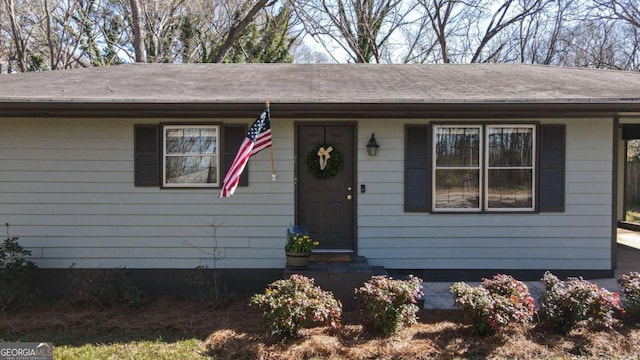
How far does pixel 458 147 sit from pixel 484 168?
1.52 ft

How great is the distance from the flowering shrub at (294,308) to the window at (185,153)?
2.01 metres

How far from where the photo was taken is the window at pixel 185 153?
585cm

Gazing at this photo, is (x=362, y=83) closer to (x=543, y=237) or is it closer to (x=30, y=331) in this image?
(x=543, y=237)

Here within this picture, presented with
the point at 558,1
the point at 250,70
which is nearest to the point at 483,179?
the point at 250,70

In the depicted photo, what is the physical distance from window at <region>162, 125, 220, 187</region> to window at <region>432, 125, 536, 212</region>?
10.0 ft

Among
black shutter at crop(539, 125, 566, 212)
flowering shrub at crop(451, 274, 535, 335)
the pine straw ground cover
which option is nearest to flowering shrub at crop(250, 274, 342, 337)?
the pine straw ground cover

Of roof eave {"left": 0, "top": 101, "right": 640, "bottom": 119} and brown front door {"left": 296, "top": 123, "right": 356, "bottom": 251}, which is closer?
roof eave {"left": 0, "top": 101, "right": 640, "bottom": 119}

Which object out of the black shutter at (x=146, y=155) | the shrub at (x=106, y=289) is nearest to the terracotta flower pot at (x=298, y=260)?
the shrub at (x=106, y=289)

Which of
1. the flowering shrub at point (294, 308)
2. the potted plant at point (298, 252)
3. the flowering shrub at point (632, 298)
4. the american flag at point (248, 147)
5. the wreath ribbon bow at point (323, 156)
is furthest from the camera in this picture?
the wreath ribbon bow at point (323, 156)

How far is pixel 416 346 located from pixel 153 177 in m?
3.95

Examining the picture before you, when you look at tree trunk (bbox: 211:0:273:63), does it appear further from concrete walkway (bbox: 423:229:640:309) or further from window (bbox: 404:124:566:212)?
concrete walkway (bbox: 423:229:640:309)

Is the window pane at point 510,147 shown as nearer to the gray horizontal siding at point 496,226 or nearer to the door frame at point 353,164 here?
the gray horizontal siding at point 496,226

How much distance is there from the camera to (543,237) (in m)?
6.04

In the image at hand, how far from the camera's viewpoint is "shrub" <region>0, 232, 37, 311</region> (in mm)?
5164
